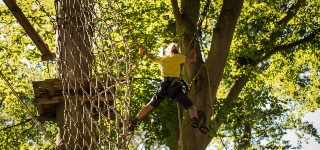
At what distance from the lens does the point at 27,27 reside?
30.5ft

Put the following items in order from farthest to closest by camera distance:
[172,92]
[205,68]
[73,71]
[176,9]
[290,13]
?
[290,13] < [176,9] < [205,68] < [172,92] < [73,71]

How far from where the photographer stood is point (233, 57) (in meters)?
13.8

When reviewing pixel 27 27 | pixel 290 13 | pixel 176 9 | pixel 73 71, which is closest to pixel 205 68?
pixel 176 9

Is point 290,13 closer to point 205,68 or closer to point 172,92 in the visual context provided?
point 205,68

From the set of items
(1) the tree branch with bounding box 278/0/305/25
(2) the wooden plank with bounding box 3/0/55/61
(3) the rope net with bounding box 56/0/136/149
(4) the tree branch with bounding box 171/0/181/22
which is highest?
(1) the tree branch with bounding box 278/0/305/25

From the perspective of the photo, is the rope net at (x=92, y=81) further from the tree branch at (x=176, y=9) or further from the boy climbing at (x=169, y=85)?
the tree branch at (x=176, y=9)

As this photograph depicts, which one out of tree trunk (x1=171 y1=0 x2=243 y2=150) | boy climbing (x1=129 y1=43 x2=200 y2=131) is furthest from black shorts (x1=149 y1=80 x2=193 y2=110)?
tree trunk (x1=171 y1=0 x2=243 y2=150)

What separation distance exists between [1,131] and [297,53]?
891cm

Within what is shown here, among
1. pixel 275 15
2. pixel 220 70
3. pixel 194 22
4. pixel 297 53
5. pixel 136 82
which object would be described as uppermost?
pixel 297 53

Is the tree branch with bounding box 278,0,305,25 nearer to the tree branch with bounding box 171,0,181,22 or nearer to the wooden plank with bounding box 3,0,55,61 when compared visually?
Answer: the tree branch with bounding box 171,0,181,22

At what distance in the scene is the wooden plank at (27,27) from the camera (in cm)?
845

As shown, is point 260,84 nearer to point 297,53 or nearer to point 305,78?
point 297,53

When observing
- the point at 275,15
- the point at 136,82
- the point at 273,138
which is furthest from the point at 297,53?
the point at 273,138

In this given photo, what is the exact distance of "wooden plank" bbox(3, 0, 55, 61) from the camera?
845 centimetres
